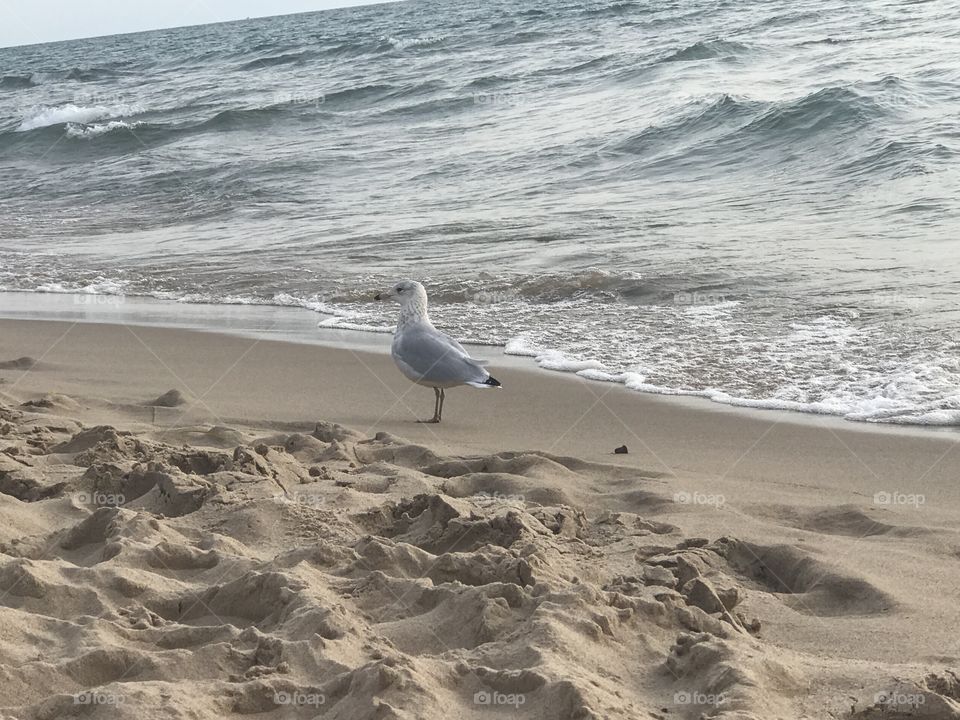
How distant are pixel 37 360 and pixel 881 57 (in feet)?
50.3

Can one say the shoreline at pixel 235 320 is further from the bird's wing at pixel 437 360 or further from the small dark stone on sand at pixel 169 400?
the small dark stone on sand at pixel 169 400

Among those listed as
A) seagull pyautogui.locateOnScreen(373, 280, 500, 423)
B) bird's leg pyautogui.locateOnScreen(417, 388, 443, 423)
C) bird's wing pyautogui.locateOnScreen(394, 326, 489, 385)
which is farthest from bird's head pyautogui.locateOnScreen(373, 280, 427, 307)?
bird's leg pyautogui.locateOnScreen(417, 388, 443, 423)

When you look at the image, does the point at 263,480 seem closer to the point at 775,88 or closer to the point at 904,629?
the point at 904,629

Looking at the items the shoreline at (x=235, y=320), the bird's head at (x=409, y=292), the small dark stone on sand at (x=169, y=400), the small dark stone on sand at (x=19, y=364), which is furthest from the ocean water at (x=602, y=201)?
the small dark stone on sand at (x=169, y=400)

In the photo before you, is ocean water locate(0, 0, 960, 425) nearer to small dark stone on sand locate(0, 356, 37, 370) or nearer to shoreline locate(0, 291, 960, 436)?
shoreline locate(0, 291, 960, 436)

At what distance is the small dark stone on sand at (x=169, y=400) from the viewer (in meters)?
5.73

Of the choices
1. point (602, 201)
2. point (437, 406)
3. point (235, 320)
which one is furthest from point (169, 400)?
point (602, 201)

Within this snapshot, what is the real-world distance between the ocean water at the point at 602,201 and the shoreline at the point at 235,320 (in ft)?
0.51

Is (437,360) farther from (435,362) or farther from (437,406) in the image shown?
(437,406)

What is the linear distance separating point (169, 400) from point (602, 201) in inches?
271

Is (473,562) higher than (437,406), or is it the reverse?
(473,562)

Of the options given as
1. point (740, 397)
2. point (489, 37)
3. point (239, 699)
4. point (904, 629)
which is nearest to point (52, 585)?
point (239, 699)

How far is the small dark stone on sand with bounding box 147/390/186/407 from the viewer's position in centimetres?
573

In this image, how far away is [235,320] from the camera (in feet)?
27.0
